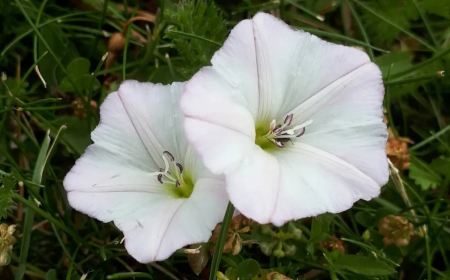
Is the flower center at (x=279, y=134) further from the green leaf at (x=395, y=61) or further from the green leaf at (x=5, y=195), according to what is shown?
the green leaf at (x=395, y=61)

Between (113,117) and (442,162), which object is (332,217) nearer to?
(442,162)

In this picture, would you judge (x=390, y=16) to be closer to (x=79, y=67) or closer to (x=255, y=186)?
(x=79, y=67)

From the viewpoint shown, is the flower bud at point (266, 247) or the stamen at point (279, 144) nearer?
the stamen at point (279, 144)

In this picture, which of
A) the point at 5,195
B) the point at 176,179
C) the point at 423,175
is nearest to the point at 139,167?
the point at 176,179

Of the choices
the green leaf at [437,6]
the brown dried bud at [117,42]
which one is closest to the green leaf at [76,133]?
the brown dried bud at [117,42]

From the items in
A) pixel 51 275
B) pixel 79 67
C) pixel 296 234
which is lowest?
pixel 51 275

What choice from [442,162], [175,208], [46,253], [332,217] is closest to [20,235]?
[46,253]

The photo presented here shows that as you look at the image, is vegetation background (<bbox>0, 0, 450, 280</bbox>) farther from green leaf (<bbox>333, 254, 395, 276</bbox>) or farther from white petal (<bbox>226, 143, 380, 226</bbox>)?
white petal (<bbox>226, 143, 380, 226</bbox>)
